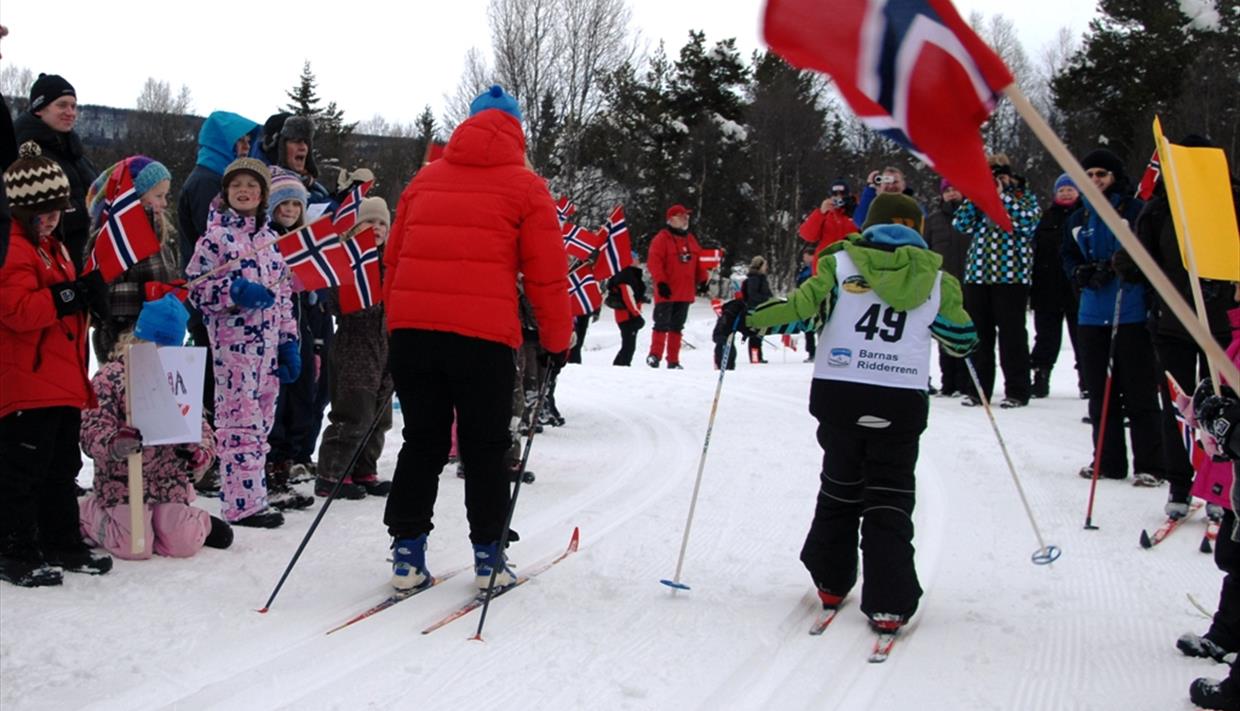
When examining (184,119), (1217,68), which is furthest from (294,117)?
(184,119)

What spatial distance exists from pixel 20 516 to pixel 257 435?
4.65 ft

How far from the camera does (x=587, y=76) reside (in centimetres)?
3797

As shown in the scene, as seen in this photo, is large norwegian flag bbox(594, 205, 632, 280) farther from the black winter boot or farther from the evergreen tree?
the evergreen tree

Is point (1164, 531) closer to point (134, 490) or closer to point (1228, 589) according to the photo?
point (1228, 589)

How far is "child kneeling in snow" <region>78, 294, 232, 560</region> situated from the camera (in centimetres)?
505

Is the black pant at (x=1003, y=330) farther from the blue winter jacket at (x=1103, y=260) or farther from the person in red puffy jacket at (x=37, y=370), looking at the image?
the person in red puffy jacket at (x=37, y=370)

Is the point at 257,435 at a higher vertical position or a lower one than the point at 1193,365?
lower

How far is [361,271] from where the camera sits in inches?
246

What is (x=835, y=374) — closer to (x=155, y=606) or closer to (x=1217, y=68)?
(x=155, y=606)

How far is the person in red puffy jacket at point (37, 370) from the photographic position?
14.5ft

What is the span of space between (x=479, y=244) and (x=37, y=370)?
6.29ft

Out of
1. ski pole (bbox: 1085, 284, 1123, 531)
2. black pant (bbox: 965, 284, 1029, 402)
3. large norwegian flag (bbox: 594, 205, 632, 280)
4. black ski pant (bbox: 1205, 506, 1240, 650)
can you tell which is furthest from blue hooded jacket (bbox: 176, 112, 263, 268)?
black pant (bbox: 965, 284, 1029, 402)

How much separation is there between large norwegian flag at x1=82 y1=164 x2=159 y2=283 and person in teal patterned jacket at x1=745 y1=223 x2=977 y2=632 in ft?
9.12

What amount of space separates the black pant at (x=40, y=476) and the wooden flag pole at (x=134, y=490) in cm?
22
